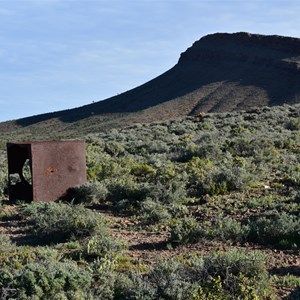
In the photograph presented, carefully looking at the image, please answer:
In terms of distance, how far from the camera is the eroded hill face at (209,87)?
6494 cm

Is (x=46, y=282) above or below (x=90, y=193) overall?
below

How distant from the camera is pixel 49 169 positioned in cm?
1177

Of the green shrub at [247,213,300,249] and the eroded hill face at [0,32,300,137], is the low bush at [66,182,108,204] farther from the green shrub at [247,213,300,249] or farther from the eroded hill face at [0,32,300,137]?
the eroded hill face at [0,32,300,137]

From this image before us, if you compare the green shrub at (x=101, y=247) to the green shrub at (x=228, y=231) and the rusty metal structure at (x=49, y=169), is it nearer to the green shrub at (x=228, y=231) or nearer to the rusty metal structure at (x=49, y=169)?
the green shrub at (x=228, y=231)

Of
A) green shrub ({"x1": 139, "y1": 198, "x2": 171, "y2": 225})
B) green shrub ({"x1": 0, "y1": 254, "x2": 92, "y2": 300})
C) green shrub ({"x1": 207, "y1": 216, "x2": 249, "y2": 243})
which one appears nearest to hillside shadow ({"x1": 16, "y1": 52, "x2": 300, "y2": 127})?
green shrub ({"x1": 139, "y1": 198, "x2": 171, "y2": 225})

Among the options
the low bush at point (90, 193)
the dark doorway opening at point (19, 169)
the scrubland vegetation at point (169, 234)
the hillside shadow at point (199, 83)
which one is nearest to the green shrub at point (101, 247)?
the scrubland vegetation at point (169, 234)

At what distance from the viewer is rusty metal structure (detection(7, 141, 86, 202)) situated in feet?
38.0

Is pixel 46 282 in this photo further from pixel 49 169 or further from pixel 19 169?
pixel 19 169

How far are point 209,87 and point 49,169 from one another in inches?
2441

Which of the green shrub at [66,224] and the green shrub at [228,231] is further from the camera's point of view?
the green shrub at [66,224]

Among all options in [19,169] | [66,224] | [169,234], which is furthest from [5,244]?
[19,169]

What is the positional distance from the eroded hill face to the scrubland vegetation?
44.3 metres

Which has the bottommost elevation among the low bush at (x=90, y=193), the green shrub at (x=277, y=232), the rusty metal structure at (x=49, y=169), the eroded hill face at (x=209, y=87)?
the green shrub at (x=277, y=232)

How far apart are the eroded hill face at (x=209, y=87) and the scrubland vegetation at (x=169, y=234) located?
4429 cm
